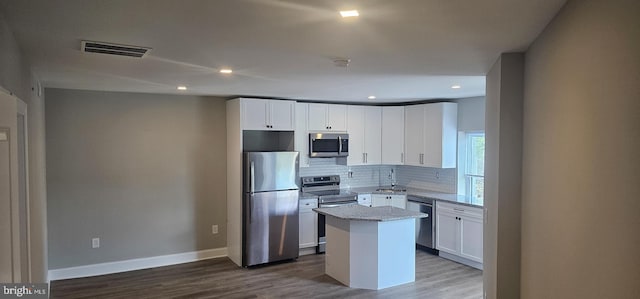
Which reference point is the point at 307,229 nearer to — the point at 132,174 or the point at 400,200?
the point at 400,200

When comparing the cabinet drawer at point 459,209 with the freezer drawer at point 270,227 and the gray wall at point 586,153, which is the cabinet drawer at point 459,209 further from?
the gray wall at point 586,153

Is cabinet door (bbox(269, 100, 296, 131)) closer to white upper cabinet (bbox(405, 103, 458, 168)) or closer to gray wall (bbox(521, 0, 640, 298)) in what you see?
white upper cabinet (bbox(405, 103, 458, 168))

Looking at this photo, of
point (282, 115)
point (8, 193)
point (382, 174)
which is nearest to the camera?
point (8, 193)

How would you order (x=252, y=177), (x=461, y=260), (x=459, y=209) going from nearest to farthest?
(x=252, y=177) → (x=459, y=209) → (x=461, y=260)

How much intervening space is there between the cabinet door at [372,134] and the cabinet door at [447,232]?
1.51 m

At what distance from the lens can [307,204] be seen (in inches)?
246

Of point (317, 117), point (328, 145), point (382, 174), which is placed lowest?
point (382, 174)

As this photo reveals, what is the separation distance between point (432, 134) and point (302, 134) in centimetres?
200

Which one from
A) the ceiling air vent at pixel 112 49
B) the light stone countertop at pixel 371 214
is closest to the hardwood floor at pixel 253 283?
the light stone countertop at pixel 371 214

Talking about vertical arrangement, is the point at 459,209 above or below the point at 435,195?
below

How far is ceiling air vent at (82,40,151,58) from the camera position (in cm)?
262

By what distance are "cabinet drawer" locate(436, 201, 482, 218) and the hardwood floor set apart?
0.74m

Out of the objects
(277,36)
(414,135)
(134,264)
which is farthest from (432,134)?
(134,264)

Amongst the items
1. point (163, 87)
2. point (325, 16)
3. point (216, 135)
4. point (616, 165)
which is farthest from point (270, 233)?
point (616, 165)
